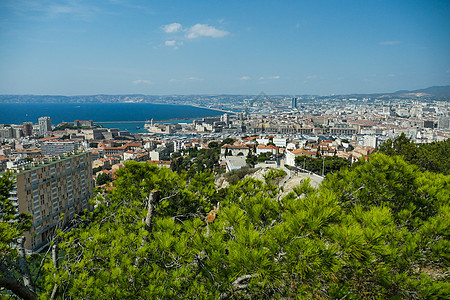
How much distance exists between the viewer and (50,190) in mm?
14969

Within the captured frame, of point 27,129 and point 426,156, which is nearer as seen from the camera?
point 426,156

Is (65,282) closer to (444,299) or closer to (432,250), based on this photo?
(444,299)

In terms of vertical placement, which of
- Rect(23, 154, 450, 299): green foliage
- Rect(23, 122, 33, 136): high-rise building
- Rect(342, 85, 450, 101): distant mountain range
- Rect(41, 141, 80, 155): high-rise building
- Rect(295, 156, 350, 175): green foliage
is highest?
Rect(342, 85, 450, 101): distant mountain range

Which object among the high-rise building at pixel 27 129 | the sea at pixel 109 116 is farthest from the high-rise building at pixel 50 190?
the sea at pixel 109 116

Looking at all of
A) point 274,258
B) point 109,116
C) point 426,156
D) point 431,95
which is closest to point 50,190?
point 274,258

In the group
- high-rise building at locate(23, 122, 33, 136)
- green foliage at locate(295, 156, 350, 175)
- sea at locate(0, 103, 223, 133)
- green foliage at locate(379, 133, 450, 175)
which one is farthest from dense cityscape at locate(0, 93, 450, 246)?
sea at locate(0, 103, 223, 133)

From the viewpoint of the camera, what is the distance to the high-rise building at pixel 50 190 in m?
13.2

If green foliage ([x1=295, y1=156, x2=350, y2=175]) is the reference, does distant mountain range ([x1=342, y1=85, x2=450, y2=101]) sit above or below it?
above

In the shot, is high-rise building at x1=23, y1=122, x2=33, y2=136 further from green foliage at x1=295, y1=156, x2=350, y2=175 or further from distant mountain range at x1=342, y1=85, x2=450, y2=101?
distant mountain range at x1=342, y1=85, x2=450, y2=101

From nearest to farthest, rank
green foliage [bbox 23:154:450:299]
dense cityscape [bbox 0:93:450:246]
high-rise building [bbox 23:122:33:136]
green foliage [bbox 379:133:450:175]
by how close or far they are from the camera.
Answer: green foliage [bbox 23:154:450:299] < green foliage [bbox 379:133:450:175] < dense cityscape [bbox 0:93:450:246] < high-rise building [bbox 23:122:33:136]

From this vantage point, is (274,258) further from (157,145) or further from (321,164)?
(157,145)

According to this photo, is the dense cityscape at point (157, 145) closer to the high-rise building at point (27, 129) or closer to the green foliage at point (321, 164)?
the high-rise building at point (27, 129)

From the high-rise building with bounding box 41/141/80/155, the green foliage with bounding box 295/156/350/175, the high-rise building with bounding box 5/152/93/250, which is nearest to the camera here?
the high-rise building with bounding box 5/152/93/250

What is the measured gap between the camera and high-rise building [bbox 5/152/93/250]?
13.2 m
